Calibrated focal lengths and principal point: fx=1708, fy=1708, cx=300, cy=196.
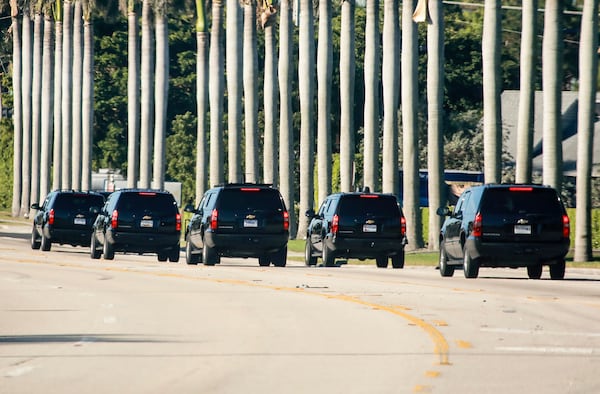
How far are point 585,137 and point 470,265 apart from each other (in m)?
11.1

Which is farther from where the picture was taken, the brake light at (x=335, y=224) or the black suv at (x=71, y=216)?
the black suv at (x=71, y=216)

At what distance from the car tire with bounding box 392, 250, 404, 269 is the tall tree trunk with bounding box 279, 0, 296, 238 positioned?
2711 cm

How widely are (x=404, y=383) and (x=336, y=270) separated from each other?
78.6 feet

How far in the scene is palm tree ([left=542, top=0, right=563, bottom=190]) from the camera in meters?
44.7

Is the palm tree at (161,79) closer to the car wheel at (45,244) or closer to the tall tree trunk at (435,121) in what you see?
the tall tree trunk at (435,121)

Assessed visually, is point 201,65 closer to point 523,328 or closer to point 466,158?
point 466,158

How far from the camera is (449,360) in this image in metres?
16.3

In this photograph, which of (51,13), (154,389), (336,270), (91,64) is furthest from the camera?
(51,13)

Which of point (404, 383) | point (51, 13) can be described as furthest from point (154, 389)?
point (51, 13)

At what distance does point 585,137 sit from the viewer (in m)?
42.8

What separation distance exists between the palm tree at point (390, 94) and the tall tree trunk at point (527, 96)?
11.0 metres

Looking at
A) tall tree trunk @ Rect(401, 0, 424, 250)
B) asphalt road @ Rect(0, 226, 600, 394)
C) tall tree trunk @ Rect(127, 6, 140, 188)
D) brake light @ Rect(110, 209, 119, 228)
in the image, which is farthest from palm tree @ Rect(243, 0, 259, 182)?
asphalt road @ Rect(0, 226, 600, 394)

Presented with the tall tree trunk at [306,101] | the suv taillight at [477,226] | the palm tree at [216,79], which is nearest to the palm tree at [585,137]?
the suv taillight at [477,226]

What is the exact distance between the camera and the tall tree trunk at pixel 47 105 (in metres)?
104
